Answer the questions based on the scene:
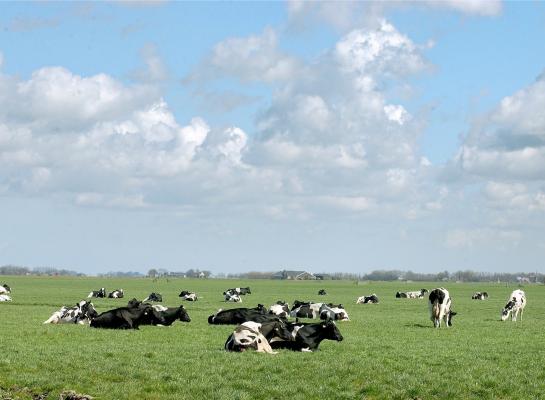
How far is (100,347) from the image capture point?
24.8 meters

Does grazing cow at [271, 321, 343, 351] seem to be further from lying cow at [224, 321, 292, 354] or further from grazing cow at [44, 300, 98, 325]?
grazing cow at [44, 300, 98, 325]


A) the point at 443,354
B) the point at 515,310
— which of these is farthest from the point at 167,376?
the point at 515,310

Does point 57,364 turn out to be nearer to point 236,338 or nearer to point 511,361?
point 236,338

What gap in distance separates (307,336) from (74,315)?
14439mm

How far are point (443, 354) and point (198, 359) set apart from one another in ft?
23.8

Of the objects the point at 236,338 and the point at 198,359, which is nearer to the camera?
the point at 198,359

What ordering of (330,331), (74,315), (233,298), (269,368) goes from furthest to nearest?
1. (233,298)
2. (74,315)
3. (330,331)
4. (269,368)

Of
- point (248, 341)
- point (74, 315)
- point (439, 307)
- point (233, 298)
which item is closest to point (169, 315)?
point (74, 315)

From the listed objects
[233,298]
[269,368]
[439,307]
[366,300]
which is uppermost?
[439,307]

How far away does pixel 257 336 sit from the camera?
79.6 ft

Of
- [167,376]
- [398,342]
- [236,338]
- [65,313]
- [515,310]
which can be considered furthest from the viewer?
[515,310]

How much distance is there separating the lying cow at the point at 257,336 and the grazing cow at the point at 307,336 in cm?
18

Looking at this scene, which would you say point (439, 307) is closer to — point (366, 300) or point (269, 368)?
point (269, 368)

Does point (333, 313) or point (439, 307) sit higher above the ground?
point (439, 307)
